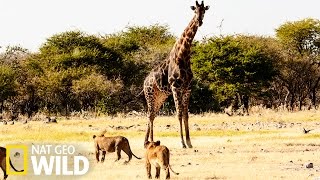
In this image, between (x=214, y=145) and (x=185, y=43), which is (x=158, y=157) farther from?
(x=185, y=43)

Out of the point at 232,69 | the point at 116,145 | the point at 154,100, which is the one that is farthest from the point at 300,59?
the point at 116,145

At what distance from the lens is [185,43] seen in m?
22.1

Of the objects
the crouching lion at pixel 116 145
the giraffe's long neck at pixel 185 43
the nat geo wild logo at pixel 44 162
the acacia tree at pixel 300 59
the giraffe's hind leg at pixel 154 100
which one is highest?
the acacia tree at pixel 300 59

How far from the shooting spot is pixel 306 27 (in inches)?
2450

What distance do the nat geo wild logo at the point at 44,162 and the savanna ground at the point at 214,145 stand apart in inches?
10.9

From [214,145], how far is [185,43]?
3344mm

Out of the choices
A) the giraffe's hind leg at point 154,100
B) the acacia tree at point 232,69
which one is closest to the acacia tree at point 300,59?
the acacia tree at point 232,69

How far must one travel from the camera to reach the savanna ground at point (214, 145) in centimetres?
1405

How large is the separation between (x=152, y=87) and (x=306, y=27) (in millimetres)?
41136

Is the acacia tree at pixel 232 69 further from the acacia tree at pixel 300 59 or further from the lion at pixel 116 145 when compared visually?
the lion at pixel 116 145

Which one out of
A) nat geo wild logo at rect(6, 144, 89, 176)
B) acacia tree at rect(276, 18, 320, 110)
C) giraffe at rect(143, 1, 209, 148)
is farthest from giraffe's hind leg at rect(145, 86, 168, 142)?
acacia tree at rect(276, 18, 320, 110)

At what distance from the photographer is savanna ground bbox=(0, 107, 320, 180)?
1405 cm

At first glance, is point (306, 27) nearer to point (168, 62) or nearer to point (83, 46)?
point (83, 46)

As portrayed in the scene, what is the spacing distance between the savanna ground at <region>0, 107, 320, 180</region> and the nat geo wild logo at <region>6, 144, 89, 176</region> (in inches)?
10.9
